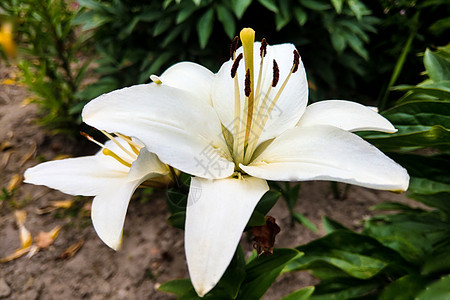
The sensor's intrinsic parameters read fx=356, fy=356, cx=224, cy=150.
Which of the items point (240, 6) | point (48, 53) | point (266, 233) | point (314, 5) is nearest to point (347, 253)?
point (266, 233)

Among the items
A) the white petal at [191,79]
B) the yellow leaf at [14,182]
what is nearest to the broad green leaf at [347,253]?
the white petal at [191,79]

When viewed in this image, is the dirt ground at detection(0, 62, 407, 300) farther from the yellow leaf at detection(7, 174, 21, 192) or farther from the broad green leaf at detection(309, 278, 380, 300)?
the broad green leaf at detection(309, 278, 380, 300)

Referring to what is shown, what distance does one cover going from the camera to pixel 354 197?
1773 millimetres

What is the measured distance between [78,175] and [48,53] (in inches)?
66.8

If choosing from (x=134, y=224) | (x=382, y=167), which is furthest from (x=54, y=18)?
(x=382, y=167)

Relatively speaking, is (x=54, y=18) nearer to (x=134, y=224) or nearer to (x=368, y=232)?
(x=134, y=224)

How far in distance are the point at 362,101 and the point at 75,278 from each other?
1911 millimetres

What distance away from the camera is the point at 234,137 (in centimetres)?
52

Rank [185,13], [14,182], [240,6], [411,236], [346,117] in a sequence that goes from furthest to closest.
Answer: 1. [14,182]
2. [185,13]
3. [240,6]
4. [411,236]
5. [346,117]

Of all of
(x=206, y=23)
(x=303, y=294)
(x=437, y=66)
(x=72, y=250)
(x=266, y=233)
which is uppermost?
(x=437, y=66)

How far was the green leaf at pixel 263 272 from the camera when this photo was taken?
58 cm

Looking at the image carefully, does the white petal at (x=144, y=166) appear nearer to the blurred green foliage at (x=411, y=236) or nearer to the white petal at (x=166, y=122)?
the white petal at (x=166, y=122)

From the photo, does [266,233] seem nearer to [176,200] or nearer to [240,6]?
[176,200]

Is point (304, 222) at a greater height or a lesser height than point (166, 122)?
lesser
